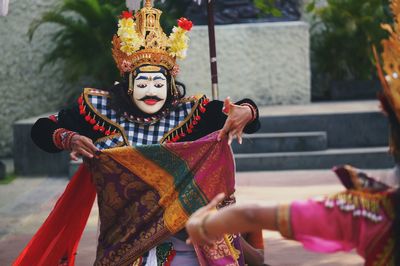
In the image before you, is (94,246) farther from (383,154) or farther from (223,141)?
(383,154)

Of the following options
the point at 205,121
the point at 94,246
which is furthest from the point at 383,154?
the point at 205,121

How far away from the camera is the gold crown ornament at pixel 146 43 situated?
6188 millimetres

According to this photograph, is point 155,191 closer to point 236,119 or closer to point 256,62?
point 236,119

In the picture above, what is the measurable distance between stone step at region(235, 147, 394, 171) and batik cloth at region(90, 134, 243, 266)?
6.52 m

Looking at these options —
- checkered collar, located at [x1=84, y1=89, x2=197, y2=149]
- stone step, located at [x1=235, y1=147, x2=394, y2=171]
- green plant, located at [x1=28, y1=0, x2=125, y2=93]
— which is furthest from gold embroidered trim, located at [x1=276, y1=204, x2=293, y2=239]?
green plant, located at [x1=28, y1=0, x2=125, y2=93]

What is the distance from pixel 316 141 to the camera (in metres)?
12.8

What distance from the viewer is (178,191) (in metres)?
5.99

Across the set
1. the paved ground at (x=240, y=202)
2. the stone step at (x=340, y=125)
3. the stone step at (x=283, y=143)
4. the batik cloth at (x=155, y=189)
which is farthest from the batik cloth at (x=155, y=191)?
the stone step at (x=340, y=125)

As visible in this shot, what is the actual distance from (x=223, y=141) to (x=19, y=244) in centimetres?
337

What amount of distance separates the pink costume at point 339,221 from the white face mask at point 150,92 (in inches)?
101

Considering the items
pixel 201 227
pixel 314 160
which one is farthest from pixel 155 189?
pixel 314 160

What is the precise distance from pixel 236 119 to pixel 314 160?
6849mm

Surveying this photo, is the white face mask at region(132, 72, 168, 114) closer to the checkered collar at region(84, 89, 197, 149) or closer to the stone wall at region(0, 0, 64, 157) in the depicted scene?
the checkered collar at region(84, 89, 197, 149)

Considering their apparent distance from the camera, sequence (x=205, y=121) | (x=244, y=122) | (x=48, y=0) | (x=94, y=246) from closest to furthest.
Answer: (x=244, y=122)
(x=205, y=121)
(x=94, y=246)
(x=48, y=0)
